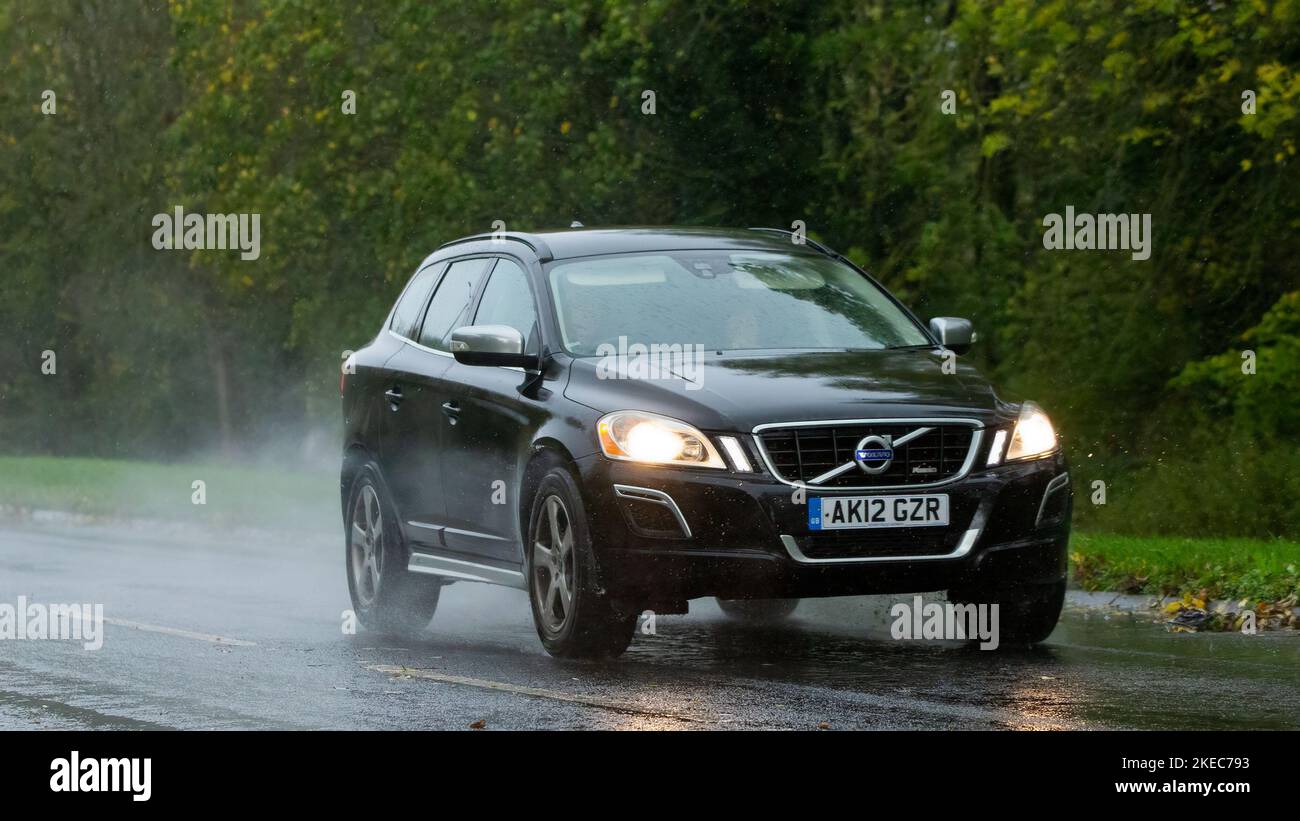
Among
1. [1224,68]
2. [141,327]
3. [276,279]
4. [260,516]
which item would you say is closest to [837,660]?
[1224,68]

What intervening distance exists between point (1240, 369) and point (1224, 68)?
2.71m

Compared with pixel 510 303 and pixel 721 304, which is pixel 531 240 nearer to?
pixel 510 303

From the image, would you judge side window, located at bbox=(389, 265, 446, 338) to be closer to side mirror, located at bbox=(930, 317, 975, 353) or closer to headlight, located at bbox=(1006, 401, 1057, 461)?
side mirror, located at bbox=(930, 317, 975, 353)

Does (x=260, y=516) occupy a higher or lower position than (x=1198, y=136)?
lower

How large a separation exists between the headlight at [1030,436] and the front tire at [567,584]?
1820 millimetres

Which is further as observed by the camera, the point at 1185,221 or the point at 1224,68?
the point at 1185,221

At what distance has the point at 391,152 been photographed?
98.5ft

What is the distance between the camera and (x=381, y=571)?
43.4 ft

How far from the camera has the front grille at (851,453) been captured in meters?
10.2

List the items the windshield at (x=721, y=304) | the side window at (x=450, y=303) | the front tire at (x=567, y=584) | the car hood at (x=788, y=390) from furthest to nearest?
the side window at (x=450, y=303), the windshield at (x=721, y=304), the front tire at (x=567, y=584), the car hood at (x=788, y=390)

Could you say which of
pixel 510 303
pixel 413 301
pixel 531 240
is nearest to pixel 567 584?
pixel 510 303

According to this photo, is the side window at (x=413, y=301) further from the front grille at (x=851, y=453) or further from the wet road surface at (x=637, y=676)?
the front grille at (x=851, y=453)

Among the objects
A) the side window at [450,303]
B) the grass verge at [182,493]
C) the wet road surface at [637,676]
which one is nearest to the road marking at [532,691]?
the wet road surface at [637,676]

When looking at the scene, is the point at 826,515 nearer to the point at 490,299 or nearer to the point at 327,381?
the point at 490,299
